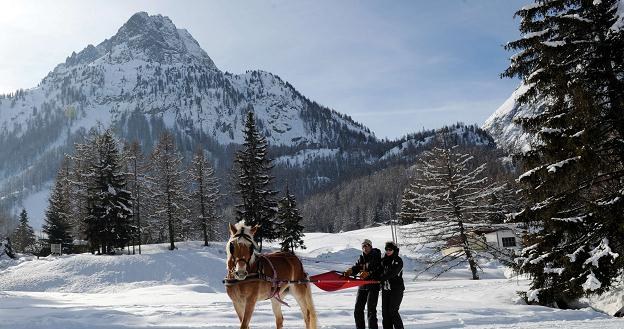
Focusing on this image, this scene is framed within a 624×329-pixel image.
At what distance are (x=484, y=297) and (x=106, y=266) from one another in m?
29.7

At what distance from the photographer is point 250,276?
7.99m

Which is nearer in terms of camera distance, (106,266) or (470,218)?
(470,218)

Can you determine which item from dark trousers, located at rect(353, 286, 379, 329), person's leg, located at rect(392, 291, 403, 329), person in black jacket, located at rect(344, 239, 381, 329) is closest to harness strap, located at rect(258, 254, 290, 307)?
person in black jacket, located at rect(344, 239, 381, 329)

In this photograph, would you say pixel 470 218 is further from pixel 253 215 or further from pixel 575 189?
pixel 253 215

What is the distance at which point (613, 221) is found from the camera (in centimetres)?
1284

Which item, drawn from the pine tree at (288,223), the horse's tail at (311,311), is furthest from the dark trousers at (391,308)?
the pine tree at (288,223)

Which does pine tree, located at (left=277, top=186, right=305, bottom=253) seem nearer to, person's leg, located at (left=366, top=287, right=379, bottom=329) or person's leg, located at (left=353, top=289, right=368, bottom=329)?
person's leg, located at (left=353, top=289, right=368, bottom=329)

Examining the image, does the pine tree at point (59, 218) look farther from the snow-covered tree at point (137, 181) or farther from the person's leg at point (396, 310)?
the person's leg at point (396, 310)

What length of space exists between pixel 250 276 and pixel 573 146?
987 centimetres

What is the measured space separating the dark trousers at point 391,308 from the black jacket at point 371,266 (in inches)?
16.2

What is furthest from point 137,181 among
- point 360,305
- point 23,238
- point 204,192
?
point 360,305

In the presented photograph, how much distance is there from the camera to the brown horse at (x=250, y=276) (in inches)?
310

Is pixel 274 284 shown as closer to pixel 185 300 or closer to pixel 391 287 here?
pixel 391 287

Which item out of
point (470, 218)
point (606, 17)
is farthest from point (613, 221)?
point (470, 218)
